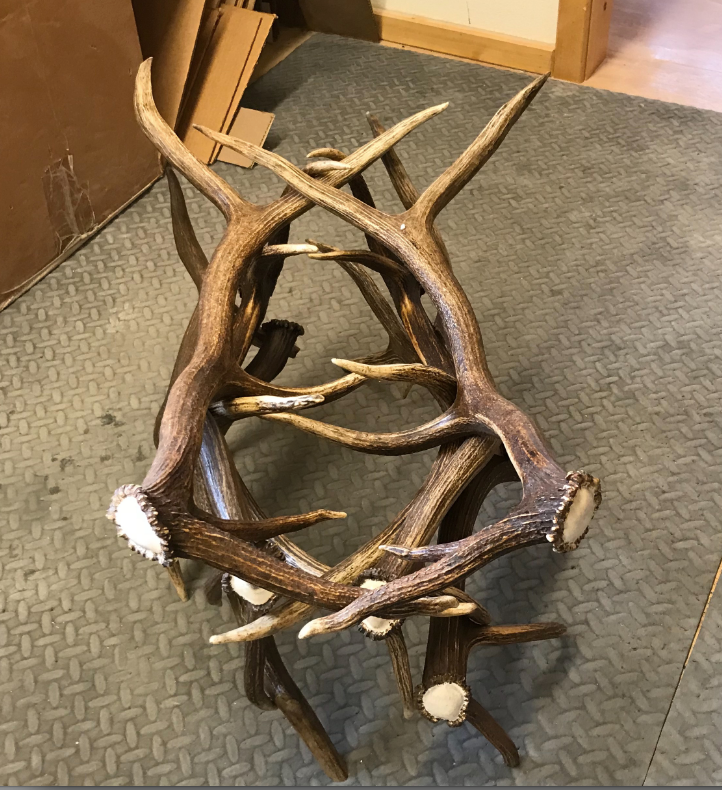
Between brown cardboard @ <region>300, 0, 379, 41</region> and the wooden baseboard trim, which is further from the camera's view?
brown cardboard @ <region>300, 0, 379, 41</region>

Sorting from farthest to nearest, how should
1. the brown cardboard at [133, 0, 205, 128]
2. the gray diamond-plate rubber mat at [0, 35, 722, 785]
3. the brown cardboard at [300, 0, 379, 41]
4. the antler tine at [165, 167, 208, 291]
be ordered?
the brown cardboard at [300, 0, 379, 41], the brown cardboard at [133, 0, 205, 128], the antler tine at [165, 167, 208, 291], the gray diamond-plate rubber mat at [0, 35, 722, 785]

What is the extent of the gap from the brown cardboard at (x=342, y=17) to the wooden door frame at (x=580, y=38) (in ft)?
1.67

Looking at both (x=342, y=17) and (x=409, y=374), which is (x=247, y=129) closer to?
(x=342, y=17)

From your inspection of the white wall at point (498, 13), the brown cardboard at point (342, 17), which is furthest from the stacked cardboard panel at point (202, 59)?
the white wall at point (498, 13)

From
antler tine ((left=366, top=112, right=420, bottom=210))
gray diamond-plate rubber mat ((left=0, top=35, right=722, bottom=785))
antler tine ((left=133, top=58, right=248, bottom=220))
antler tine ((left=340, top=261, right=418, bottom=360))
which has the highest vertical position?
antler tine ((left=133, top=58, right=248, bottom=220))

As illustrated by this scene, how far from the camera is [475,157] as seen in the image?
3.55ft

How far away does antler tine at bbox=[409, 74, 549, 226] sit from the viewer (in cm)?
106

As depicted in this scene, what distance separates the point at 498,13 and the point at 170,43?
0.81 m

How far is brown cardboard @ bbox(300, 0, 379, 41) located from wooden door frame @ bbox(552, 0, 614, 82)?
0.51 metres

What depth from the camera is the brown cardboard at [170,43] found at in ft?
5.77

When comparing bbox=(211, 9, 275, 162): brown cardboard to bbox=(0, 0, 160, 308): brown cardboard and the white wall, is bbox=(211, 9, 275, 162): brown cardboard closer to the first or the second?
bbox=(0, 0, 160, 308): brown cardboard

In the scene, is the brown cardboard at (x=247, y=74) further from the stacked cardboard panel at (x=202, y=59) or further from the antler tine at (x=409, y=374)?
the antler tine at (x=409, y=374)

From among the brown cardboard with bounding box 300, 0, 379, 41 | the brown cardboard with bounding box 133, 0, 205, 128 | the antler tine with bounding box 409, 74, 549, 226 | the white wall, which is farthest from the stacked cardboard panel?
the antler tine with bounding box 409, 74, 549, 226

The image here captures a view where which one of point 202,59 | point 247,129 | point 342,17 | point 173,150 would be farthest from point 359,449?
point 342,17
